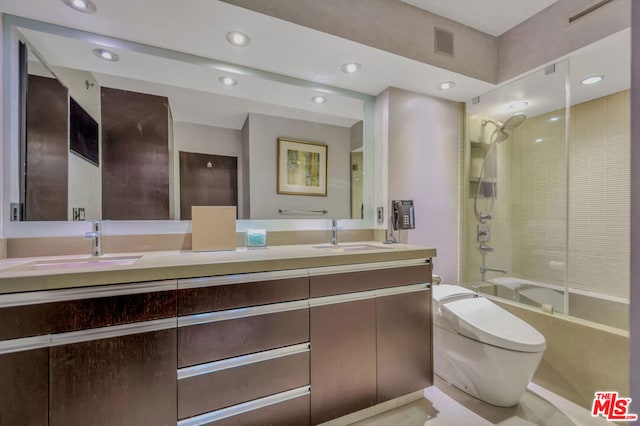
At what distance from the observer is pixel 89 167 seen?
1.60 m

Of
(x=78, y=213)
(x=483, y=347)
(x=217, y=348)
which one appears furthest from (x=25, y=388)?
(x=483, y=347)

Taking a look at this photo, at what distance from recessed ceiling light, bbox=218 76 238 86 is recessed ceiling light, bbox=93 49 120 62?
1.86 ft

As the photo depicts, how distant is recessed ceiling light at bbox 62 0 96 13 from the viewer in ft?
4.49

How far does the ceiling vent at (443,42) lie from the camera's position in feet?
6.46

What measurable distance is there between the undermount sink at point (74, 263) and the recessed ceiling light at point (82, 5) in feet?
4.06

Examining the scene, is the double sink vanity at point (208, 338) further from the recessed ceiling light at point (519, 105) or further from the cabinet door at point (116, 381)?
the recessed ceiling light at point (519, 105)

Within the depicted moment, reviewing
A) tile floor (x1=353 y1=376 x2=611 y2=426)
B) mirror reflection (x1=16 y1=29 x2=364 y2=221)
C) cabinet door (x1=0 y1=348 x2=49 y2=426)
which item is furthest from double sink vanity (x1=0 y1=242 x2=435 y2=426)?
mirror reflection (x1=16 y1=29 x2=364 y2=221)

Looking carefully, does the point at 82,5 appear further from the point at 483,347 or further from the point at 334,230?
the point at 483,347

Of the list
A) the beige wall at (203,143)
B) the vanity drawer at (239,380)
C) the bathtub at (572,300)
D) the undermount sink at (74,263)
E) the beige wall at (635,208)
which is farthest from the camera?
the bathtub at (572,300)

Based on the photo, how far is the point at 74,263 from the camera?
4.56 feet

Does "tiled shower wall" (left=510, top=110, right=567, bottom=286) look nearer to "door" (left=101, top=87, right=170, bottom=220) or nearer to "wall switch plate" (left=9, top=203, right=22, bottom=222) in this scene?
"door" (left=101, top=87, right=170, bottom=220)

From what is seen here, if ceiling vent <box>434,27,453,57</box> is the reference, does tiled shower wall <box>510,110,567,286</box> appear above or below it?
below

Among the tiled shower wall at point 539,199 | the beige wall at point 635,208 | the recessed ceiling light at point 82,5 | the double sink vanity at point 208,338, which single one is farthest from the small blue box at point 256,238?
the tiled shower wall at point 539,199

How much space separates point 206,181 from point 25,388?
1208 mm
